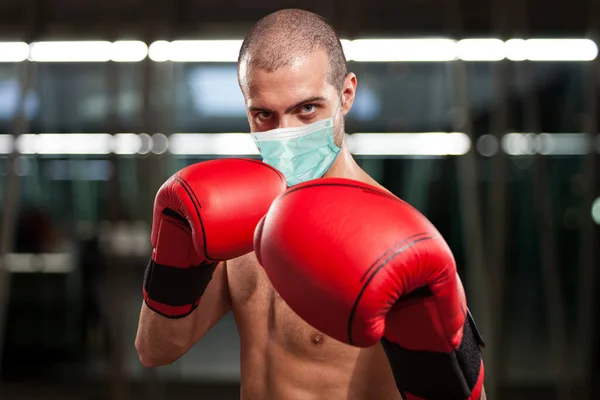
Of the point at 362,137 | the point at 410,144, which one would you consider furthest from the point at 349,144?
the point at 410,144

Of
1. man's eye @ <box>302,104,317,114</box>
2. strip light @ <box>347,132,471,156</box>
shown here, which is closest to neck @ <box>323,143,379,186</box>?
man's eye @ <box>302,104,317,114</box>

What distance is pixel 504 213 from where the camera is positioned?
3.44 m

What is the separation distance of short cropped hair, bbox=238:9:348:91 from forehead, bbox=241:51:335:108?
0.04ft

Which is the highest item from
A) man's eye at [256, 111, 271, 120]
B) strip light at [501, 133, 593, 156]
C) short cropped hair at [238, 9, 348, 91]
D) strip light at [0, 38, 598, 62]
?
strip light at [0, 38, 598, 62]

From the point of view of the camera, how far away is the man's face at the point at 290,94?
1.09 m

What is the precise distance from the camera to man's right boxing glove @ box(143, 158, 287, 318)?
865 millimetres

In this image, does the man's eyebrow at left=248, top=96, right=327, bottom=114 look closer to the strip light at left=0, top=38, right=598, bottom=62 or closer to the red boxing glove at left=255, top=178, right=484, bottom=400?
the red boxing glove at left=255, top=178, right=484, bottom=400

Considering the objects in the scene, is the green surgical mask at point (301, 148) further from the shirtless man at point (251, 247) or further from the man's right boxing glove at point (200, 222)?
the man's right boxing glove at point (200, 222)

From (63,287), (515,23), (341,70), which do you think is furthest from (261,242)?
(63,287)

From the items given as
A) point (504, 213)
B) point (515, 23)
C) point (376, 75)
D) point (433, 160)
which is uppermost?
point (515, 23)

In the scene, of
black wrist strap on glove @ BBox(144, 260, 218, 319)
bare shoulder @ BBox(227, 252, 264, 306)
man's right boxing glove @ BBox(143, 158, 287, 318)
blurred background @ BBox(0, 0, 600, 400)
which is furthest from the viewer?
blurred background @ BBox(0, 0, 600, 400)

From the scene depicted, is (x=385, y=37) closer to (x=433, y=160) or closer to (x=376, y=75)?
(x=376, y=75)

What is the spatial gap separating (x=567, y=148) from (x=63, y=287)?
3.37 metres

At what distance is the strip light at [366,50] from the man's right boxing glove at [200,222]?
261 centimetres
